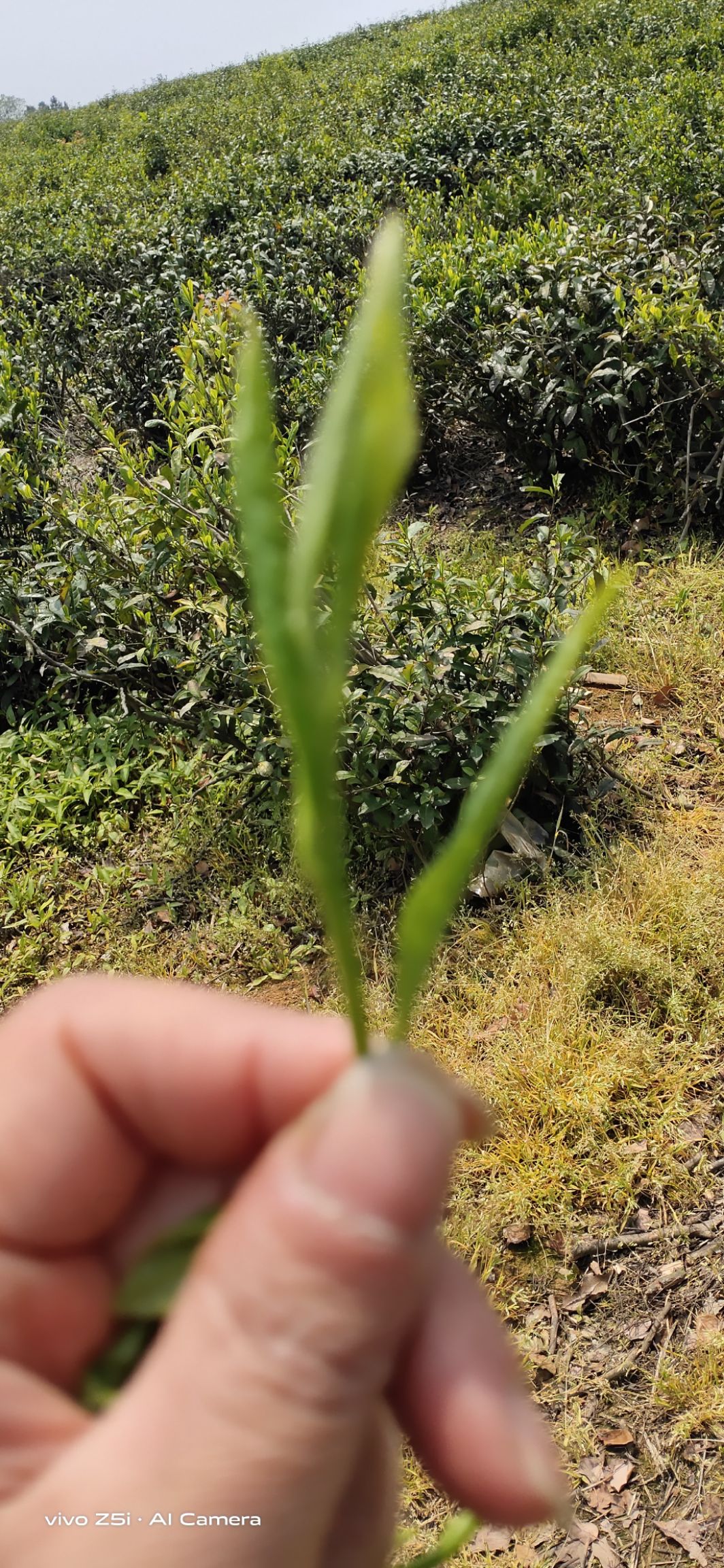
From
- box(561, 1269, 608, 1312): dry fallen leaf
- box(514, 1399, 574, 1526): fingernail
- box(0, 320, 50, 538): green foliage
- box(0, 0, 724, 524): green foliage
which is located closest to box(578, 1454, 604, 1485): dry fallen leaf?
box(561, 1269, 608, 1312): dry fallen leaf

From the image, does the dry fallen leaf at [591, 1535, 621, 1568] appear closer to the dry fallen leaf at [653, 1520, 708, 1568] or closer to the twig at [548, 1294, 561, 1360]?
the dry fallen leaf at [653, 1520, 708, 1568]

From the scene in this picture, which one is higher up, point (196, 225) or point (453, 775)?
point (196, 225)

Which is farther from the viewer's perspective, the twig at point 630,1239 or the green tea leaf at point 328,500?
the twig at point 630,1239

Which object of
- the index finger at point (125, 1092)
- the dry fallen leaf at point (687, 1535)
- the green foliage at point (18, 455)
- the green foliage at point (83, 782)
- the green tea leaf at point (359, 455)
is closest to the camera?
the green tea leaf at point (359, 455)

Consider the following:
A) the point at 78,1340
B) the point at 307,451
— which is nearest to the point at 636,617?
the point at 307,451

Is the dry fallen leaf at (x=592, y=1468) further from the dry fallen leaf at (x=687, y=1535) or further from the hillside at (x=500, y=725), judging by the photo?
the dry fallen leaf at (x=687, y=1535)

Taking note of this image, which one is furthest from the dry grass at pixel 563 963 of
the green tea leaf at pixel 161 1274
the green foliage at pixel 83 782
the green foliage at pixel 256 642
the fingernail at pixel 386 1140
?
the fingernail at pixel 386 1140

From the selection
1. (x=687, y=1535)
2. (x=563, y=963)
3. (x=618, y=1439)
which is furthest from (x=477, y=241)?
(x=687, y=1535)

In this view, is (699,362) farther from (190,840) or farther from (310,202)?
(310,202)

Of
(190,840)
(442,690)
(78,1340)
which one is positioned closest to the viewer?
(78,1340)
